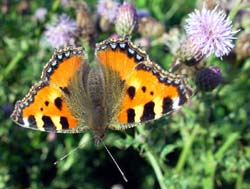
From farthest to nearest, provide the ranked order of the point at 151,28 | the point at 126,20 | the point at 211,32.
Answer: the point at 151,28
the point at 126,20
the point at 211,32

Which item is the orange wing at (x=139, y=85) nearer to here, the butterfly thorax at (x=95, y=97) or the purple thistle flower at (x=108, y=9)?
the butterfly thorax at (x=95, y=97)

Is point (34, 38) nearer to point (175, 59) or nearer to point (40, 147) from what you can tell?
point (40, 147)

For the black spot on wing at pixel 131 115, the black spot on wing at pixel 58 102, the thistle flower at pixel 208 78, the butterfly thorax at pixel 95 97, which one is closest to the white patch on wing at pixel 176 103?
the black spot on wing at pixel 131 115

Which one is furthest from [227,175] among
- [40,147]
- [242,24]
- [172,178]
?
[40,147]

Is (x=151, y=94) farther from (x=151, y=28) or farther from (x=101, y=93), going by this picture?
(x=151, y=28)

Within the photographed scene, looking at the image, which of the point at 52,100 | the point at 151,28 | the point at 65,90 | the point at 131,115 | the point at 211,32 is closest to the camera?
the point at 131,115

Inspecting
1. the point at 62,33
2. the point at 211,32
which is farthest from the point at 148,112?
the point at 62,33

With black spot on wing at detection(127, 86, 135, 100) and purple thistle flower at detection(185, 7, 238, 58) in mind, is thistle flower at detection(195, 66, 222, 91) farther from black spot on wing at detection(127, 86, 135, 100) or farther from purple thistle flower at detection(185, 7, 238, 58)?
black spot on wing at detection(127, 86, 135, 100)
